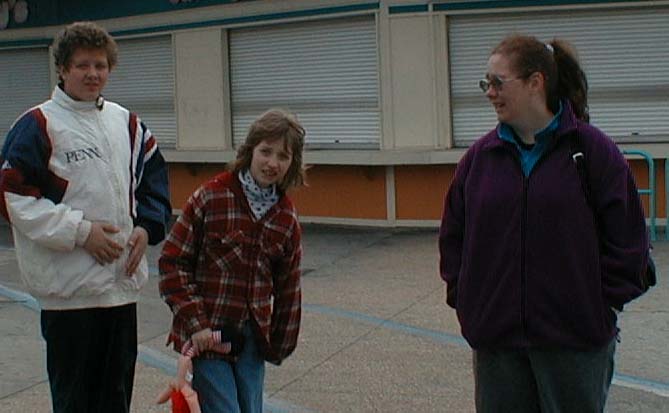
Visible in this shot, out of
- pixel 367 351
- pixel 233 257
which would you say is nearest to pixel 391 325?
pixel 367 351

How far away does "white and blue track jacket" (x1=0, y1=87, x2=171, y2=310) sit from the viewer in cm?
430

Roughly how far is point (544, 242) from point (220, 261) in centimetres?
119

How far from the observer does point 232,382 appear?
420 cm

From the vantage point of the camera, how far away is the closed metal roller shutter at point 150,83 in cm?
1480

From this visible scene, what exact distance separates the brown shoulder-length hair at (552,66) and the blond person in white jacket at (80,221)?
5.25ft

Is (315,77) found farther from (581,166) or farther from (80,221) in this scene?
(581,166)

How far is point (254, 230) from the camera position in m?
4.14

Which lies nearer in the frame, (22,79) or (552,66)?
(552,66)

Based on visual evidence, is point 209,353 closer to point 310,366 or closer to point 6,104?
point 310,366

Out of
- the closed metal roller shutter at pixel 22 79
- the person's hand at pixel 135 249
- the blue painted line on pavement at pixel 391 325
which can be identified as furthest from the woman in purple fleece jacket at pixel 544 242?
the closed metal roller shutter at pixel 22 79

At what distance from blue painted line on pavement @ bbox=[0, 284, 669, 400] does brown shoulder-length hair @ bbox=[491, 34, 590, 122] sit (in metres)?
2.77

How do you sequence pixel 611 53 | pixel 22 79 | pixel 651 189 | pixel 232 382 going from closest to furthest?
pixel 232 382
pixel 651 189
pixel 611 53
pixel 22 79

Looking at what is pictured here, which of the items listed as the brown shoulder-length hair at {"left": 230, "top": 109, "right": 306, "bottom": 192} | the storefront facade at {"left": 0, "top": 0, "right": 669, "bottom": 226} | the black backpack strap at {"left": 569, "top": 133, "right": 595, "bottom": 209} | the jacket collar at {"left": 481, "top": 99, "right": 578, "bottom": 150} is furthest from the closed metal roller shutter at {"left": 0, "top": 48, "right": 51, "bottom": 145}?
the black backpack strap at {"left": 569, "top": 133, "right": 595, "bottom": 209}

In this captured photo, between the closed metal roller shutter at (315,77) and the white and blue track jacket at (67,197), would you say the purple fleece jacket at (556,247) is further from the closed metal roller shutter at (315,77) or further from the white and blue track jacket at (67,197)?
the closed metal roller shutter at (315,77)
